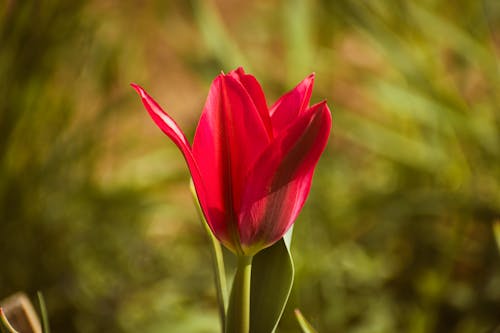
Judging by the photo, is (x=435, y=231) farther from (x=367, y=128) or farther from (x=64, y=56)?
(x=64, y=56)

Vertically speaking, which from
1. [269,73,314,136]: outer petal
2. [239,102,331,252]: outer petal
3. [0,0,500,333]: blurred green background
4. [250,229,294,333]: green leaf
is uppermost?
[269,73,314,136]: outer petal

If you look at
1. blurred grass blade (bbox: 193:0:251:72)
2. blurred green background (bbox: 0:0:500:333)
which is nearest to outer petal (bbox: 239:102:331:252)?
blurred green background (bbox: 0:0:500:333)

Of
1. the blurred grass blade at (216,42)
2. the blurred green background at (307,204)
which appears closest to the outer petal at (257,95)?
the blurred green background at (307,204)

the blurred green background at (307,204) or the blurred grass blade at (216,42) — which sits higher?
the blurred grass blade at (216,42)

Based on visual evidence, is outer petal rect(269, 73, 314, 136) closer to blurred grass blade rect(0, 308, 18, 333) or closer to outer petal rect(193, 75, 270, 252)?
outer petal rect(193, 75, 270, 252)

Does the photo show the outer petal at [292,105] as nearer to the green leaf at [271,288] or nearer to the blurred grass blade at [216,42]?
the green leaf at [271,288]

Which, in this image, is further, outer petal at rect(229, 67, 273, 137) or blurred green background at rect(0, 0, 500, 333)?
blurred green background at rect(0, 0, 500, 333)

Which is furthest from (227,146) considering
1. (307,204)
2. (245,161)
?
(307,204)
